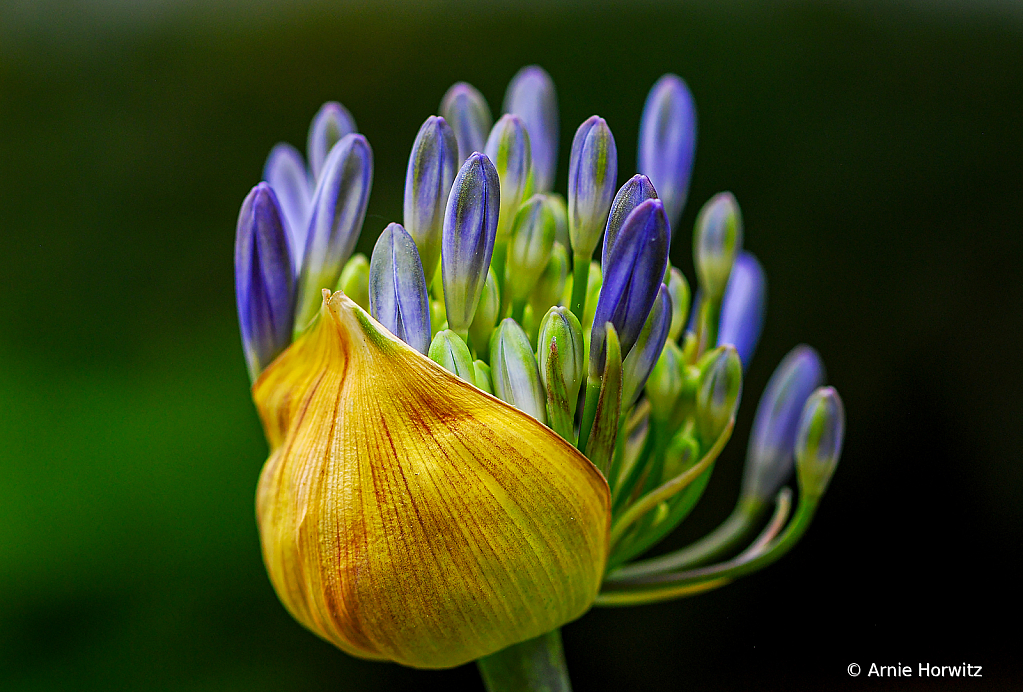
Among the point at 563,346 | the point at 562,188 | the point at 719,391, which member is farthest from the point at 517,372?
the point at 562,188

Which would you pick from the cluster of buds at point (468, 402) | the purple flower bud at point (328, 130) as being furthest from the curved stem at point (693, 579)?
the purple flower bud at point (328, 130)

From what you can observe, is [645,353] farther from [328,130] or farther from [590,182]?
[328,130]

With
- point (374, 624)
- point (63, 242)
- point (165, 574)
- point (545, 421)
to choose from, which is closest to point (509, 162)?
point (545, 421)

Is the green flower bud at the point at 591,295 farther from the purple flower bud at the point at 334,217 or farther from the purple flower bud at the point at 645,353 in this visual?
the purple flower bud at the point at 334,217

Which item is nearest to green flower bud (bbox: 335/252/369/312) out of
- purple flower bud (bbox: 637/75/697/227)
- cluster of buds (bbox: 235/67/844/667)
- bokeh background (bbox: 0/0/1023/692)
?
cluster of buds (bbox: 235/67/844/667)

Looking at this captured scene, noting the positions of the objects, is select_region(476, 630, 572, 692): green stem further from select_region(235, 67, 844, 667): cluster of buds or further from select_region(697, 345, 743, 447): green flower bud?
select_region(697, 345, 743, 447): green flower bud

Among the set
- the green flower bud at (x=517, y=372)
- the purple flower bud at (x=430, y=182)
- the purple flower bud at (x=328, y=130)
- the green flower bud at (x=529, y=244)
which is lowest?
the green flower bud at (x=517, y=372)

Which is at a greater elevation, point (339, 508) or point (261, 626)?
point (339, 508)

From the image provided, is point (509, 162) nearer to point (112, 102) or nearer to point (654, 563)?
point (654, 563)
